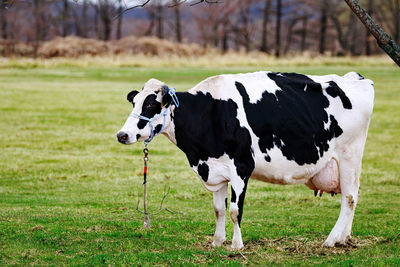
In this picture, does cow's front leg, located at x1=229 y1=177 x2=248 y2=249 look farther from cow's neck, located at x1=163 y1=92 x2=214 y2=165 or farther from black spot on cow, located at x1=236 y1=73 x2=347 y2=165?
cow's neck, located at x1=163 y1=92 x2=214 y2=165

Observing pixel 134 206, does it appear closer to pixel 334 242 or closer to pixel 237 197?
pixel 237 197

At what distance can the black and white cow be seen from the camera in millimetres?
8281

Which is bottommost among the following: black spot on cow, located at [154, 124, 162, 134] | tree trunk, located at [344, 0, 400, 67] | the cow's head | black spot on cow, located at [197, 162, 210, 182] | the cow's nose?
black spot on cow, located at [197, 162, 210, 182]

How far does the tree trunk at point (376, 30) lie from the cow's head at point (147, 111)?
311 cm

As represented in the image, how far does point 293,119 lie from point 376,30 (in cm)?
187

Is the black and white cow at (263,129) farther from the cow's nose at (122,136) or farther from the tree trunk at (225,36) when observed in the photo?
the tree trunk at (225,36)

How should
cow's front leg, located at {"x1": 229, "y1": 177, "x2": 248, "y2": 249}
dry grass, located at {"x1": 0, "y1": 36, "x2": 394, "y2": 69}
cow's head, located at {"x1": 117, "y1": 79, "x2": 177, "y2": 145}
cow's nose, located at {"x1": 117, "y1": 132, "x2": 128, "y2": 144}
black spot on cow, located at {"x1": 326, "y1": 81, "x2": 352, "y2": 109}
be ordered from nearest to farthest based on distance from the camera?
cow's nose, located at {"x1": 117, "y1": 132, "x2": 128, "y2": 144}, cow's head, located at {"x1": 117, "y1": 79, "x2": 177, "y2": 145}, cow's front leg, located at {"x1": 229, "y1": 177, "x2": 248, "y2": 249}, black spot on cow, located at {"x1": 326, "y1": 81, "x2": 352, "y2": 109}, dry grass, located at {"x1": 0, "y1": 36, "x2": 394, "y2": 69}

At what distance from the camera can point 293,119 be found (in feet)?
28.3

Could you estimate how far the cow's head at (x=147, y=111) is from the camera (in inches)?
318

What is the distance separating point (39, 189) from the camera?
1466cm

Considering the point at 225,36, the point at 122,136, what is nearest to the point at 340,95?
the point at 122,136

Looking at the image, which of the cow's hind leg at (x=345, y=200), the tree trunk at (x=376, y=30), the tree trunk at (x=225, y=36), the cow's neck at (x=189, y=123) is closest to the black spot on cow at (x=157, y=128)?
the cow's neck at (x=189, y=123)

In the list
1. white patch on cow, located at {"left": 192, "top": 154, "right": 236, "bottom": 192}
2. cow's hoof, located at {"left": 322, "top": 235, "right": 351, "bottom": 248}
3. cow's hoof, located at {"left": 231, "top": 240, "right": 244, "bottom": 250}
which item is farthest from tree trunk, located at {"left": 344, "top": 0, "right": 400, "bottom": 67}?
cow's hoof, located at {"left": 231, "top": 240, "right": 244, "bottom": 250}

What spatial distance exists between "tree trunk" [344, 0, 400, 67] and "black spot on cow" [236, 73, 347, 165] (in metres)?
1.17
